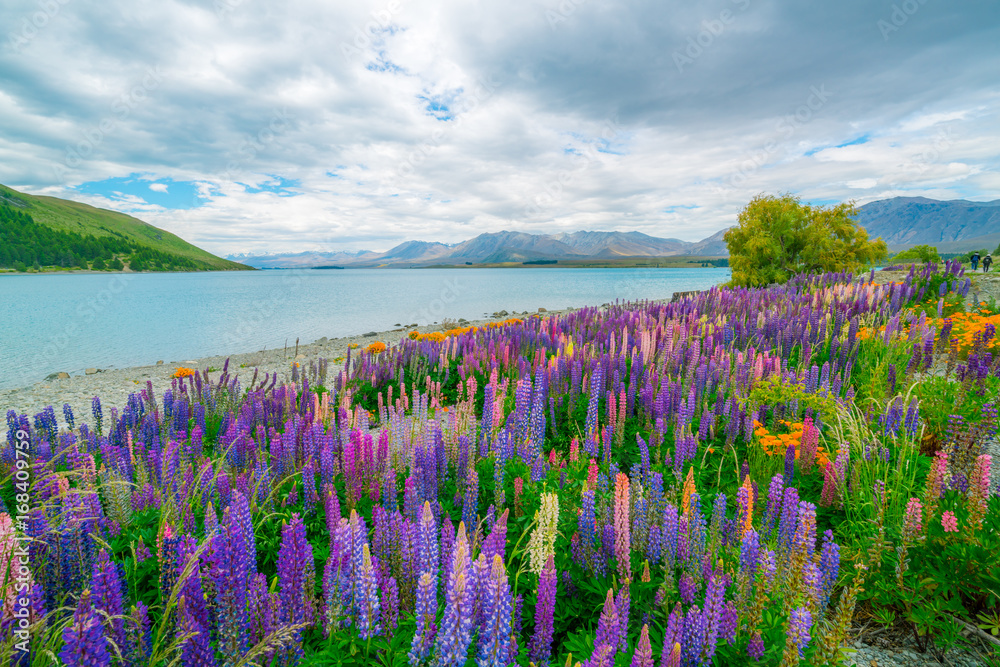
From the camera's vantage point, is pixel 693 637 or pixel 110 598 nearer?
pixel 110 598

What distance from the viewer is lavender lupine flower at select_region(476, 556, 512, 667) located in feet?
5.80

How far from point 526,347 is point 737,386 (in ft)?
14.4

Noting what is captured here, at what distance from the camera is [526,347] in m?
9.58

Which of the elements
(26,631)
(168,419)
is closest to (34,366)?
(168,419)

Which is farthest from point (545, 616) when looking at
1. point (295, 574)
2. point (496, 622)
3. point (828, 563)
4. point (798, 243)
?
point (798, 243)

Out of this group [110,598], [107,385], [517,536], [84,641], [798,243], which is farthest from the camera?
[798,243]

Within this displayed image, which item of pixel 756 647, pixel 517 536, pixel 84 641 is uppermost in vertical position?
pixel 84 641

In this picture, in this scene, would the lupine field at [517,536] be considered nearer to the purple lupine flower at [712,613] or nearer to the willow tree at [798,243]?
the purple lupine flower at [712,613]

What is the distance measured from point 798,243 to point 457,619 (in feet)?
109

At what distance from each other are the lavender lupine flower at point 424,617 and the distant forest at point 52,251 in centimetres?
18303

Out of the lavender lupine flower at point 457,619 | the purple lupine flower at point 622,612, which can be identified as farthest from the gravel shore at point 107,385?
the purple lupine flower at point 622,612

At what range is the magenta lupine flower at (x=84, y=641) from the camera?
1536mm

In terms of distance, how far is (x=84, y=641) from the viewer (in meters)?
1.58

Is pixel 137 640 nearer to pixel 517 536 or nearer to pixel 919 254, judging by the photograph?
pixel 517 536
